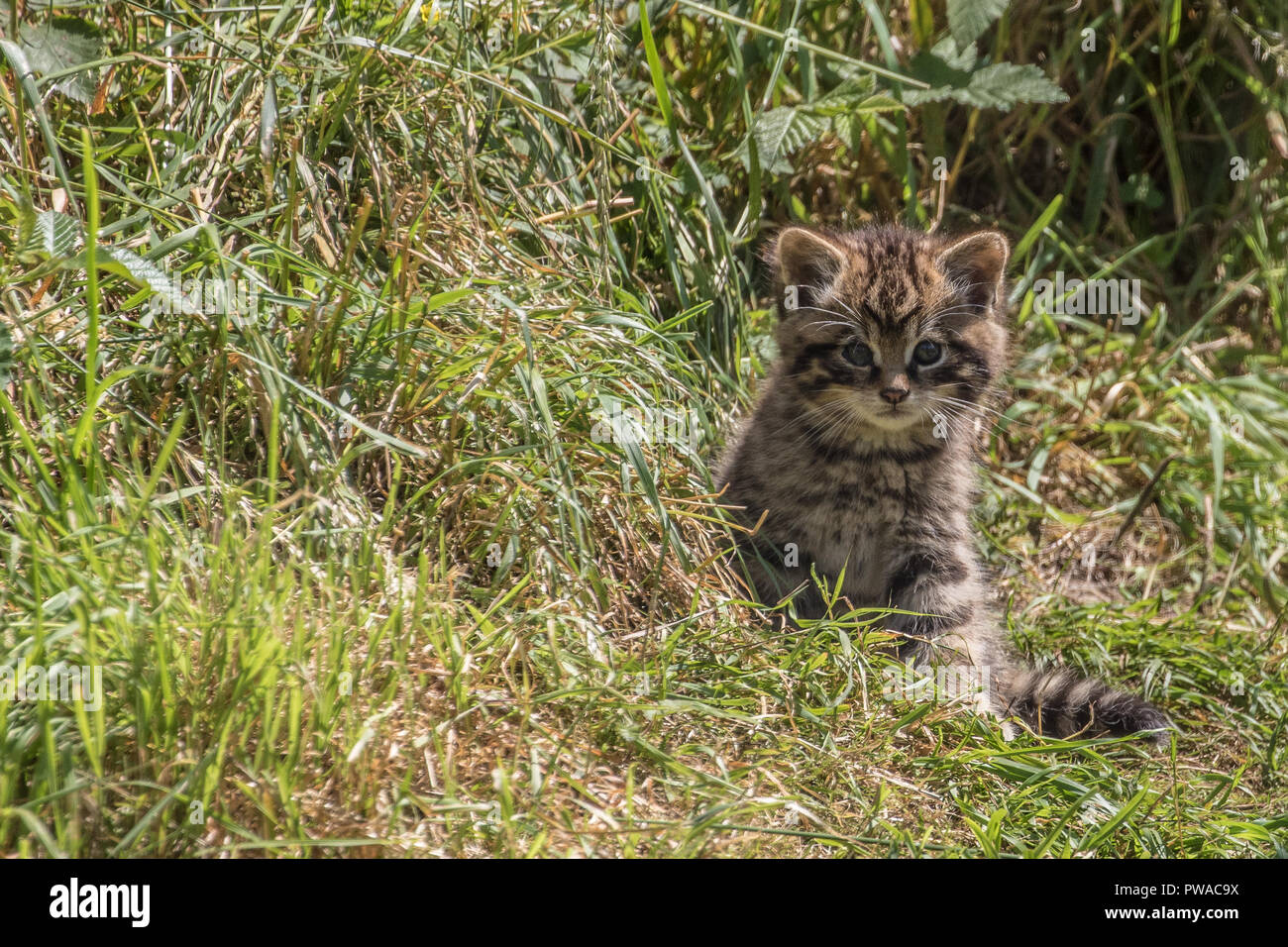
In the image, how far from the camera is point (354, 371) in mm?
3531

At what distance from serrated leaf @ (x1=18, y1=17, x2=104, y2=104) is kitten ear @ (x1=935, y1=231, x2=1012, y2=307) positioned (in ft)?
9.48

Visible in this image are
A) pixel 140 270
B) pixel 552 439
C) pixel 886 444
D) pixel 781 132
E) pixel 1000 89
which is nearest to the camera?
pixel 140 270

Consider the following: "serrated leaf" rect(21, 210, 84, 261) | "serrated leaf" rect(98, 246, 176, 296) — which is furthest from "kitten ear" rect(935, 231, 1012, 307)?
"serrated leaf" rect(21, 210, 84, 261)

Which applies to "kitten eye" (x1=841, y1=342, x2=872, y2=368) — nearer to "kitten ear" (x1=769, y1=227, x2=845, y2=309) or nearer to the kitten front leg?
"kitten ear" (x1=769, y1=227, x2=845, y2=309)

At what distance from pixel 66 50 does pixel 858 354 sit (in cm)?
277

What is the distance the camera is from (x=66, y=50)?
388cm

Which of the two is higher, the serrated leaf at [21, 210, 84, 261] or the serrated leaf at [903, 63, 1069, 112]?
the serrated leaf at [903, 63, 1069, 112]

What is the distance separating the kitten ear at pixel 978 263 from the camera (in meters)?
4.20

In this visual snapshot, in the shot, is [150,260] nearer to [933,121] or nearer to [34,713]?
[34,713]

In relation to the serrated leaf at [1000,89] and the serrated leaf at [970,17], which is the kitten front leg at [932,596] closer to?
the serrated leaf at [1000,89]

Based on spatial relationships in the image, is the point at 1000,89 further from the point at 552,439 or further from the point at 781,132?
the point at 552,439

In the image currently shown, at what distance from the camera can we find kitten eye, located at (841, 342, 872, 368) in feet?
13.6

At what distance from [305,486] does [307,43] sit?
1787 millimetres

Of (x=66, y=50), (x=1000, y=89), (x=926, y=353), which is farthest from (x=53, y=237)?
(x=1000, y=89)
